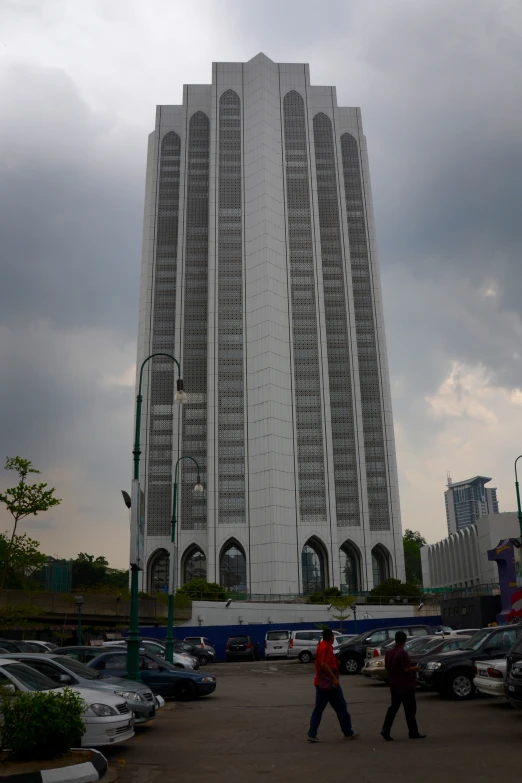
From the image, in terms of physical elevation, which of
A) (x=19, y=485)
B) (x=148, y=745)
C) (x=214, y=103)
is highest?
(x=214, y=103)

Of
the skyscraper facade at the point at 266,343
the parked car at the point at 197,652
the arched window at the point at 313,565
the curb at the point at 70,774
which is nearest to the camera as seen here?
the curb at the point at 70,774

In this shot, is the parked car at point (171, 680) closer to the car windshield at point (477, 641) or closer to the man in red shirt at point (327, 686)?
the car windshield at point (477, 641)

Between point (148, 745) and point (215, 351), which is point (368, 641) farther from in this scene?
point (215, 351)

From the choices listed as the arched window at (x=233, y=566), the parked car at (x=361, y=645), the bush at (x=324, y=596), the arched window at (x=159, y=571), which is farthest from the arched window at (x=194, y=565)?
the parked car at (x=361, y=645)

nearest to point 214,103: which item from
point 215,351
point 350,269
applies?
point 350,269

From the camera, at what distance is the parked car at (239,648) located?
4184cm

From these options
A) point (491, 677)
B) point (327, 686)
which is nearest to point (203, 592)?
point (491, 677)

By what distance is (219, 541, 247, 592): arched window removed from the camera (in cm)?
8069

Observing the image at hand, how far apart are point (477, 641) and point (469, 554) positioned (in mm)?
83918

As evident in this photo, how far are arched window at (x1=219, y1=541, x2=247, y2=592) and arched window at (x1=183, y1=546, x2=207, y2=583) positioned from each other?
3698 millimetres

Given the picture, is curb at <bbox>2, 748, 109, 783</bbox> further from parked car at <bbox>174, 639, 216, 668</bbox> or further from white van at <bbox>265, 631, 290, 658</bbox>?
white van at <bbox>265, 631, 290, 658</bbox>

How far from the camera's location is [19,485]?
2817 centimetres

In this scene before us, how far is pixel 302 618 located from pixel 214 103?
64222 mm

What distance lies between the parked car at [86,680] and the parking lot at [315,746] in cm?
51
